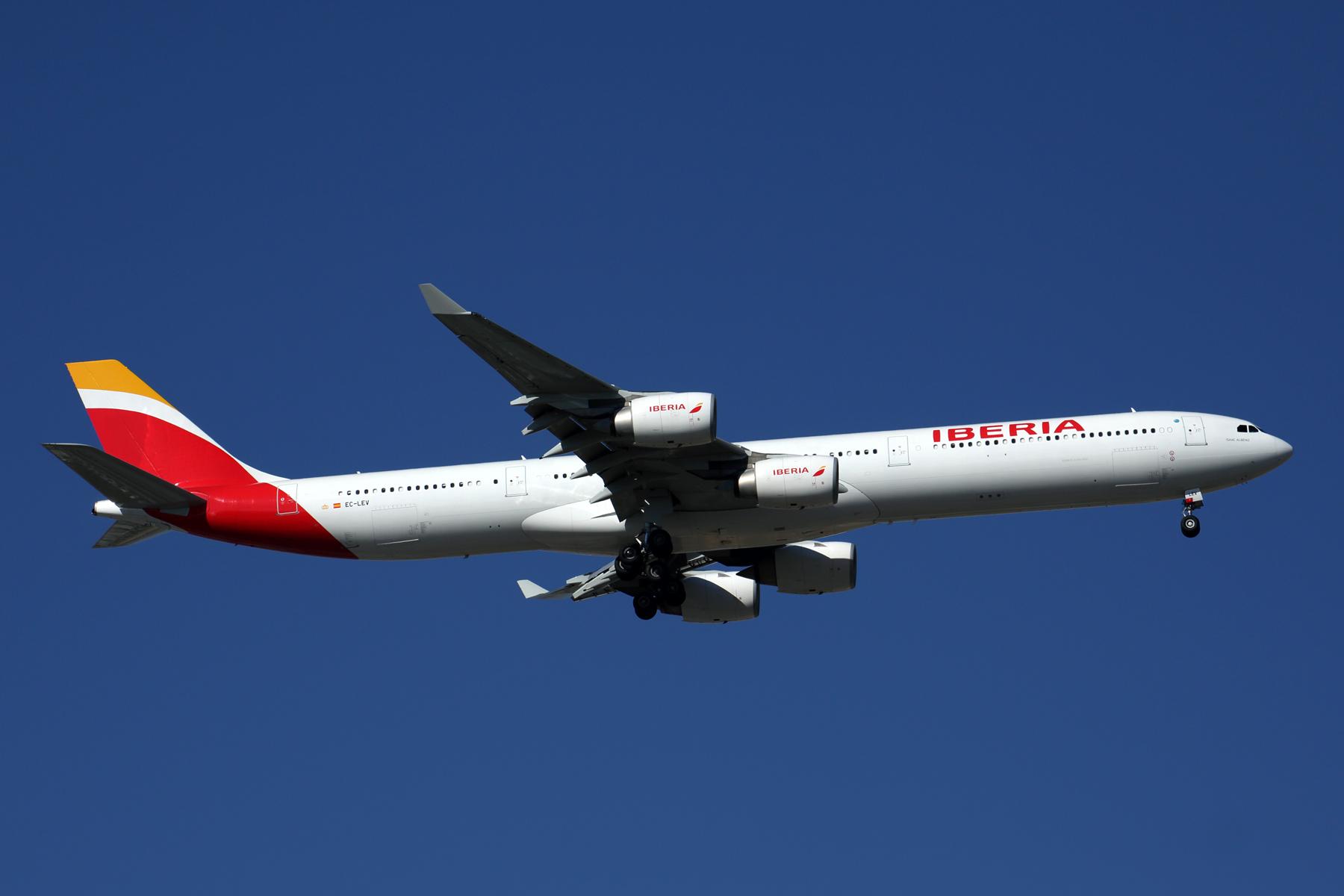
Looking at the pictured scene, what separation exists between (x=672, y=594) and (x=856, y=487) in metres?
7.15

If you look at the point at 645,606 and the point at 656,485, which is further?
the point at 645,606

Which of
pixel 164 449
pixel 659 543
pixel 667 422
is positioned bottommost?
pixel 659 543

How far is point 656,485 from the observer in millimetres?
Answer: 41969

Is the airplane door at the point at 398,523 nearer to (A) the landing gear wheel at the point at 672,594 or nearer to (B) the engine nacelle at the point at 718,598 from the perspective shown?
(A) the landing gear wheel at the point at 672,594

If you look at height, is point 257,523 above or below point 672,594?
above

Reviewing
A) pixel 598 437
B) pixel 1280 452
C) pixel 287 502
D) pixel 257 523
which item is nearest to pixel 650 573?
pixel 598 437

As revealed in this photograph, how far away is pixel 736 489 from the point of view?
41.2 metres

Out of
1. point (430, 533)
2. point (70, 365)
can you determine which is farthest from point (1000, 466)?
point (70, 365)

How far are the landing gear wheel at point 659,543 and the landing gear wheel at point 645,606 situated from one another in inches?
114

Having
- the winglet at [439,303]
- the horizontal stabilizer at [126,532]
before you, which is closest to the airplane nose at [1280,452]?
the winglet at [439,303]

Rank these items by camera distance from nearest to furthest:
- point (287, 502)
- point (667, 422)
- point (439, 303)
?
1. point (439, 303)
2. point (667, 422)
3. point (287, 502)

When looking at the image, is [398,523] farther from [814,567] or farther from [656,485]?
[814,567]

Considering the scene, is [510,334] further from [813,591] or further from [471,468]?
[813,591]

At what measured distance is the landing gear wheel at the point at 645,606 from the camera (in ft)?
149
